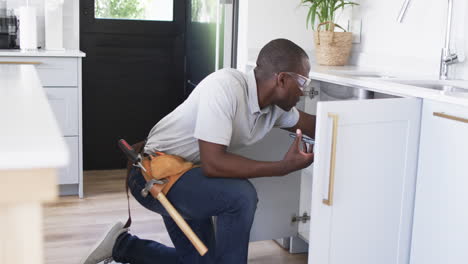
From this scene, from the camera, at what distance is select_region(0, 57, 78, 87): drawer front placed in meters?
3.46

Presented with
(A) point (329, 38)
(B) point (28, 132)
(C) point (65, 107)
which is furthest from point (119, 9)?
(B) point (28, 132)

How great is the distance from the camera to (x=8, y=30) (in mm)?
3629

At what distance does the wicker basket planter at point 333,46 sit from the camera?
2938 millimetres

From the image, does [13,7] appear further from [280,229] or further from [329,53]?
[280,229]

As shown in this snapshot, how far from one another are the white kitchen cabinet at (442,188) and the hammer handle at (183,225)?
686 millimetres

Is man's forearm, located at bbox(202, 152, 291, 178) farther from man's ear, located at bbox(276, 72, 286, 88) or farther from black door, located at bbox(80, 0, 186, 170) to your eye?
black door, located at bbox(80, 0, 186, 170)

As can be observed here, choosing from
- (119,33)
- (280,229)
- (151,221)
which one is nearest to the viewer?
(280,229)

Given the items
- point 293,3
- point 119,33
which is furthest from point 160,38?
point 293,3

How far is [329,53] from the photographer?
2945 mm

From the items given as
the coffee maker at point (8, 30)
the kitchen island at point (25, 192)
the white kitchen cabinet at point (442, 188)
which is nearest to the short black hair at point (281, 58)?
the white kitchen cabinet at point (442, 188)

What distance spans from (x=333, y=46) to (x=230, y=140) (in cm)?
99

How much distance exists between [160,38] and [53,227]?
5.61 feet

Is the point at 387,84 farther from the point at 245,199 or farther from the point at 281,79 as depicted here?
the point at 245,199

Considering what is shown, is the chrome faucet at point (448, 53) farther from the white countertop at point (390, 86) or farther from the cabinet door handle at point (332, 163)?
the cabinet door handle at point (332, 163)
